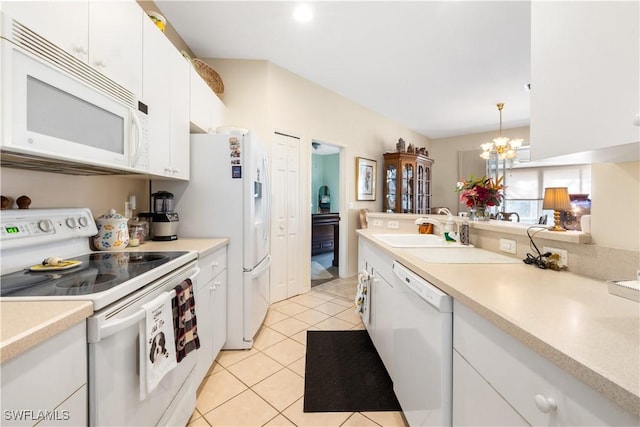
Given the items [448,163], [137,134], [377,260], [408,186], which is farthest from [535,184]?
[137,134]

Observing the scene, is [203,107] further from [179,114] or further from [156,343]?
[156,343]

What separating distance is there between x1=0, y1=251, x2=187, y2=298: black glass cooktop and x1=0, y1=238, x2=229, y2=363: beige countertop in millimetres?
75

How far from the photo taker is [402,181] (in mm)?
4852

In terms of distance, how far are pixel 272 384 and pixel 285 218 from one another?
187cm

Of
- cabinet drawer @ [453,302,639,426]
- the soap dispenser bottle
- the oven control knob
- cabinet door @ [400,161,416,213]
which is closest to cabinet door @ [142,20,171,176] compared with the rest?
the oven control knob

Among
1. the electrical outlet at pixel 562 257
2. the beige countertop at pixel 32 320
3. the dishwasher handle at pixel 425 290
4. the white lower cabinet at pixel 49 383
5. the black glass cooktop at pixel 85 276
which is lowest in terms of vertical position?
the white lower cabinet at pixel 49 383

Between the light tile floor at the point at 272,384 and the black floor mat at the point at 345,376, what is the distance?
2.0 inches

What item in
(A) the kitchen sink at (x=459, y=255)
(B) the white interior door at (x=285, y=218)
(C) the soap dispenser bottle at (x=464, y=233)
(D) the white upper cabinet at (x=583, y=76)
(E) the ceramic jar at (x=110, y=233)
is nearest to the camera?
(D) the white upper cabinet at (x=583, y=76)

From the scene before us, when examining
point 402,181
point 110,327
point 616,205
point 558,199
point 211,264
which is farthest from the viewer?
point 402,181

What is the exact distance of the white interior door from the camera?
124 inches

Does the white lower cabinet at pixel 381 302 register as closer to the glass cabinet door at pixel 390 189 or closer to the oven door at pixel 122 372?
the oven door at pixel 122 372

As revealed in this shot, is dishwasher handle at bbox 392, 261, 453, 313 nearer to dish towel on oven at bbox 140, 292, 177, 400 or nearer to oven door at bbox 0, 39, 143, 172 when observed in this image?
dish towel on oven at bbox 140, 292, 177, 400

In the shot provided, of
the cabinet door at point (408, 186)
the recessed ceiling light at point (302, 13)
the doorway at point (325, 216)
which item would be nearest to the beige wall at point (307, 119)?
the doorway at point (325, 216)

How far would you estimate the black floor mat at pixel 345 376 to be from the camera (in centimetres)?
156
